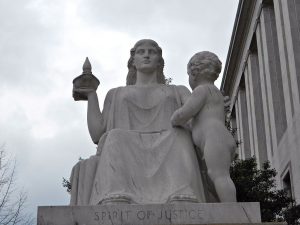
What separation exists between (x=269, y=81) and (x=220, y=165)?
2900cm

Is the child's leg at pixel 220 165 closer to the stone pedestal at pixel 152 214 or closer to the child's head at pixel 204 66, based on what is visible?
the stone pedestal at pixel 152 214

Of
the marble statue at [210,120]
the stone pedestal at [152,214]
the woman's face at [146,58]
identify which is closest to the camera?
the stone pedestal at [152,214]

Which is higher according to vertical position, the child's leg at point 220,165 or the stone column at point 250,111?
the stone column at point 250,111

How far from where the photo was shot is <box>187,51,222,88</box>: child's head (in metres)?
7.92

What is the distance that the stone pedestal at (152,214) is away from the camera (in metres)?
6.30

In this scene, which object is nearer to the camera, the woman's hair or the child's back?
the child's back

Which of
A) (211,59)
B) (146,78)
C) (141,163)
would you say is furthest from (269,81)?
(141,163)

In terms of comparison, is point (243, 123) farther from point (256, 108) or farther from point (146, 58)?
point (146, 58)

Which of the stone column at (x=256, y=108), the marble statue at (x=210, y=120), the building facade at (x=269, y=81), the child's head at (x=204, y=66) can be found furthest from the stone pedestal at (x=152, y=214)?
the stone column at (x=256, y=108)

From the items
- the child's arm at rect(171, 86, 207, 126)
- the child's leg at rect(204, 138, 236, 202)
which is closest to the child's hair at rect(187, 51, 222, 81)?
the child's arm at rect(171, 86, 207, 126)

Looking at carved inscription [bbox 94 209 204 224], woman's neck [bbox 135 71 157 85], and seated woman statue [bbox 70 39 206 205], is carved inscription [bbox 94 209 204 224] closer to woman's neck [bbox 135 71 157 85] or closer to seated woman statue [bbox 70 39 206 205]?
seated woman statue [bbox 70 39 206 205]

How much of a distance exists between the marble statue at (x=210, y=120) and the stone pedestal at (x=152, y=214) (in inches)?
19.4

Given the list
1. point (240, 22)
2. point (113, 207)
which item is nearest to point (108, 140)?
point (113, 207)

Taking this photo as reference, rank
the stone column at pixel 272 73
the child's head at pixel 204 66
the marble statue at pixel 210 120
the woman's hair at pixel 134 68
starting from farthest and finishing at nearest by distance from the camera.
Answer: the stone column at pixel 272 73, the woman's hair at pixel 134 68, the child's head at pixel 204 66, the marble statue at pixel 210 120
